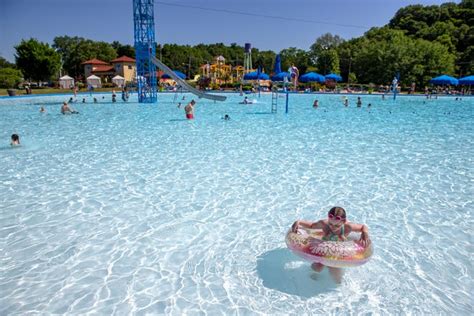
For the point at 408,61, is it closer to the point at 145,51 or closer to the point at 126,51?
the point at 145,51

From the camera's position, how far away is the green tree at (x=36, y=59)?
43125 mm

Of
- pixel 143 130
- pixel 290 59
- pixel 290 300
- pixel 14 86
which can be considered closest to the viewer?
pixel 290 300

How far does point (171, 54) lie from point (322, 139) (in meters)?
66.3

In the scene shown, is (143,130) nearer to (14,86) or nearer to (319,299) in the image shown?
(319,299)

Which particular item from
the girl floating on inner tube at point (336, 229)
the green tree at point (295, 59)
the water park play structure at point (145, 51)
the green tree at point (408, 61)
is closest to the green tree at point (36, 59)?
the water park play structure at point (145, 51)

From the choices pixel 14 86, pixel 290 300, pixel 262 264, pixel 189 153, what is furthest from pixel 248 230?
pixel 14 86

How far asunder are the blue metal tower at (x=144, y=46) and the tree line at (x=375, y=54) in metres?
25.5

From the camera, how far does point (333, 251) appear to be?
10.6ft

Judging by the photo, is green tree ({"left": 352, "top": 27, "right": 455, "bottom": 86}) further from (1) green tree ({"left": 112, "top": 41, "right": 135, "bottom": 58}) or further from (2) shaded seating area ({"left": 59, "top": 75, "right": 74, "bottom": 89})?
(1) green tree ({"left": 112, "top": 41, "right": 135, "bottom": 58})

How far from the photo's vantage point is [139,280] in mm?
3611

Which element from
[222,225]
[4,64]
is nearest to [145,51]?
[222,225]

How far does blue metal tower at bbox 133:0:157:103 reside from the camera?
23156 mm

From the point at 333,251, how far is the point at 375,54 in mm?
46859

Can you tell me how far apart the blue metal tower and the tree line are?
83.7ft
